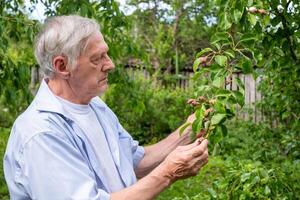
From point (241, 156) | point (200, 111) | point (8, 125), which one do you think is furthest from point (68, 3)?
point (8, 125)

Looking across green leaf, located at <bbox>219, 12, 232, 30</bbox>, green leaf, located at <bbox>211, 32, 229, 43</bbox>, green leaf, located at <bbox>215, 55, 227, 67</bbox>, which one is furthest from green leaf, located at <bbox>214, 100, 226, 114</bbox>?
green leaf, located at <bbox>219, 12, 232, 30</bbox>

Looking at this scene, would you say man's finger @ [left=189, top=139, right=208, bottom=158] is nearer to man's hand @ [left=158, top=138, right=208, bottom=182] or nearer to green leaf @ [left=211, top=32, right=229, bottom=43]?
man's hand @ [left=158, top=138, right=208, bottom=182]

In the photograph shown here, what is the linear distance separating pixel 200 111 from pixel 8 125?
879 centimetres

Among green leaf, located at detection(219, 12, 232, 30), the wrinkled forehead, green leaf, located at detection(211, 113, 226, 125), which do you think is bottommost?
green leaf, located at detection(211, 113, 226, 125)

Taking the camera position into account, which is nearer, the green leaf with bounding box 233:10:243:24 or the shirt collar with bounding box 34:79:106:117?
the shirt collar with bounding box 34:79:106:117

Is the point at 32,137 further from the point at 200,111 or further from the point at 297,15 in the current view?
the point at 297,15

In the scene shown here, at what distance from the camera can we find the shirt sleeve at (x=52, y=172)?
1885 mm

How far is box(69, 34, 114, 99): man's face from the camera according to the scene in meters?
2.10

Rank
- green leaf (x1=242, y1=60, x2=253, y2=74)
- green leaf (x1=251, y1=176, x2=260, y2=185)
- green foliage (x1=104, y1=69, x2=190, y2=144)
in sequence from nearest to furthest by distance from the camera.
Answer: green leaf (x1=242, y1=60, x2=253, y2=74) → green leaf (x1=251, y1=176, x2=260, y2=185) → green foliage (x1=104, y1=69, x2=190, y2=144)

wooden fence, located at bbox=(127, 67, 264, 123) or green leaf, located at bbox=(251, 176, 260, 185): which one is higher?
green leaf, located at bbox=(251, 176, 260, 185)

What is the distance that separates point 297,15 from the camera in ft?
9.07

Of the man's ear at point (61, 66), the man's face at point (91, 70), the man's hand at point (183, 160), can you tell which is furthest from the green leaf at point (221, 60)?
the man's ear at point (61, 66)

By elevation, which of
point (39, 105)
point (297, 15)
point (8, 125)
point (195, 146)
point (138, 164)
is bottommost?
point (8, 125)

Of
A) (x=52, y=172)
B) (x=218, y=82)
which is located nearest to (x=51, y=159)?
(x=52, y=172)
